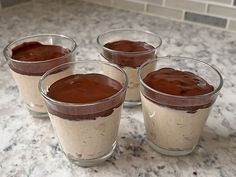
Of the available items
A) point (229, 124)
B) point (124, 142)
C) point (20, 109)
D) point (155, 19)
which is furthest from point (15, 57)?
point (155, 19)

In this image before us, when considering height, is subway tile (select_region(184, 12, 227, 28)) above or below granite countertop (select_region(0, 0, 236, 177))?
above

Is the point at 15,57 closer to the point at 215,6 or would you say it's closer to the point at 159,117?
the point at 159,117

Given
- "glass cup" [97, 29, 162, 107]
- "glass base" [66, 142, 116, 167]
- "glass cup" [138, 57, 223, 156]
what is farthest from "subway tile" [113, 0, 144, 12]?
"glass base" [66, 142, 116, 167]

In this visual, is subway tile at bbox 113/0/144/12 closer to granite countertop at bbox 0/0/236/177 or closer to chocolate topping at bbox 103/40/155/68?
granite countertop at bbox 0/0/236/177

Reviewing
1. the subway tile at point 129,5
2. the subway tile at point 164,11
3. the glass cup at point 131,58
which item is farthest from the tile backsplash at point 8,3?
the glass cup at point 131,58

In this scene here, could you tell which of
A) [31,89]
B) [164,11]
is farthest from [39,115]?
[164,11]

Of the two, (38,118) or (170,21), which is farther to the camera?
(170,21)

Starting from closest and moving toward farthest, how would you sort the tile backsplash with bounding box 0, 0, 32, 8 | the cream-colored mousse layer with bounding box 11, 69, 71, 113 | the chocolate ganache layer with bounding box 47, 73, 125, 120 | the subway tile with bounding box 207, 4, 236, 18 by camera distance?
the chocolate ganache layer with bounding box 47, 73, 125, 120
the cream-colored mousse layer with bounding box 11, 69, 71, 113
the subway tile with bounding box 207, 4, 236, 18
the tile backsplash with bounding box 0, 0, 32, 8
